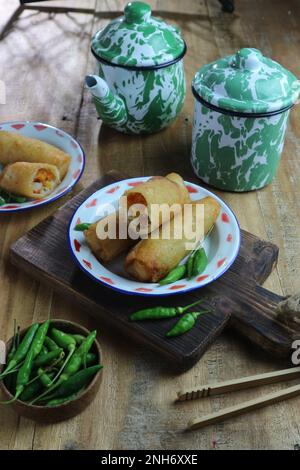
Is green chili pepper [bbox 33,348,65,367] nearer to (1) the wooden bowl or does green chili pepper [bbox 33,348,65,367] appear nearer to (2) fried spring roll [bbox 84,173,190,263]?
(1) the wooden bowl

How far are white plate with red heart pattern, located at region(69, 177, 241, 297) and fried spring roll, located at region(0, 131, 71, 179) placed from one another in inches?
Answer: 6.3

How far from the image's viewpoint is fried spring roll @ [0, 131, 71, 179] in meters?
1.17

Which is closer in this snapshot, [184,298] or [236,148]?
[184,298]

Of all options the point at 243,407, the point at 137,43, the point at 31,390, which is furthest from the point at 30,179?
the point at 243,407

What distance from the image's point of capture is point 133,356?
87 cm

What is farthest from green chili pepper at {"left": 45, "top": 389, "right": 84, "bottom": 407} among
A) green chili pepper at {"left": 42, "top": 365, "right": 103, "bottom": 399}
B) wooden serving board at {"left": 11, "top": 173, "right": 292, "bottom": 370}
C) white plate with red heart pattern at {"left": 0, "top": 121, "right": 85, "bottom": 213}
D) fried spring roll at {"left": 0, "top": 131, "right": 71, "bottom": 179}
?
fried spring roll at {"left": 0, "top": 131, "right": 71, "bottom": 179}

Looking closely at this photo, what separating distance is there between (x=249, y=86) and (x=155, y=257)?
40 cm

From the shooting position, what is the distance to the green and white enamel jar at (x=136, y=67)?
47.2 inches

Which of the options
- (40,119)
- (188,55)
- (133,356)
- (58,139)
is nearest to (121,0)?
(188,55)

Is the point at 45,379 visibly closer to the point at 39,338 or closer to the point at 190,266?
the point at 39,338

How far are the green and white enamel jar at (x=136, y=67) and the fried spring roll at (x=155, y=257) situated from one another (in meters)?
0.42

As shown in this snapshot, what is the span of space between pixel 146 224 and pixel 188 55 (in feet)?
2.99

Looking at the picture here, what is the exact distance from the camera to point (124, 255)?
0.97m
